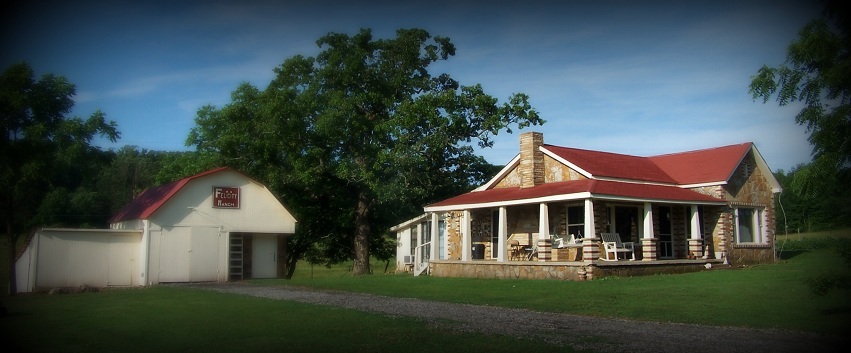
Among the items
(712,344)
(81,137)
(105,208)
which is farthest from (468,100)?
(105,208)

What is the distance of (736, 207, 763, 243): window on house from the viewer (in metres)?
27.2

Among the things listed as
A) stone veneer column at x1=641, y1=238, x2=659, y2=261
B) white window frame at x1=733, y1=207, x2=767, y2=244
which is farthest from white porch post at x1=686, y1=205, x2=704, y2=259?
white window frame at x1=733, y1=207, x2=767, y2=244

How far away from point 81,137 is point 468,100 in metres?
14.8

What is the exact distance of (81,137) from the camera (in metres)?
21.1

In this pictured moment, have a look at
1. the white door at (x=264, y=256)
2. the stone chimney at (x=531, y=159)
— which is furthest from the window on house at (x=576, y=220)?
the white door at (x=264, y=256)

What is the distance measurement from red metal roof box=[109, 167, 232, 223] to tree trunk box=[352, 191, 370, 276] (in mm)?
7629

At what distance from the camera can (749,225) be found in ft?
90.5

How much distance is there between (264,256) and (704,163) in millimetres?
18040

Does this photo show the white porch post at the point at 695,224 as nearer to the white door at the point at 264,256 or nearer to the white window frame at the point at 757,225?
the white window frame at the point at 757,225

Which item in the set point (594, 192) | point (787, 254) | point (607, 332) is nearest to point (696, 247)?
point (594, 192)

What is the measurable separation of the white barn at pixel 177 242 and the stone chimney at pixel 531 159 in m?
9.54

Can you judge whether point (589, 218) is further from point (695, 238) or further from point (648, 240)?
point (695, 238)

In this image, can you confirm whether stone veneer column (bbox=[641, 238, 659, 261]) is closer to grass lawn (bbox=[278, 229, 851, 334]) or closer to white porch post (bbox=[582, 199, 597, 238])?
grass lawn (bbox=[278, 229, 851, 334])

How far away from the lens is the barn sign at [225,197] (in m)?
26.3
